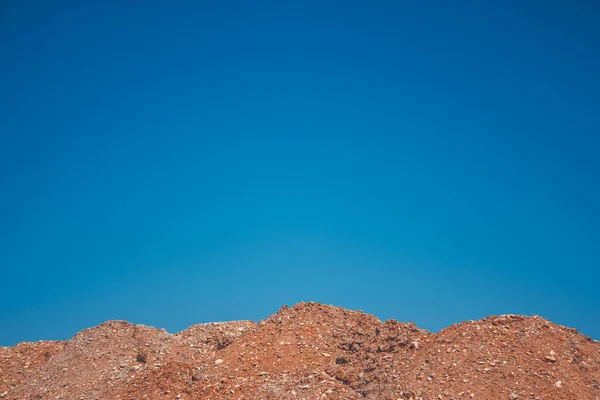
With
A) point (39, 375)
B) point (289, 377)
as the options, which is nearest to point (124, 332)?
point (39, 375)

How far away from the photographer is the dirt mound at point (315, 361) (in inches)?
629

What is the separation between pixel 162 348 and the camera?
22484 millimetres

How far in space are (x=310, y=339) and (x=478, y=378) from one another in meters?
6.99

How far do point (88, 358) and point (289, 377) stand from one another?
31.5ft

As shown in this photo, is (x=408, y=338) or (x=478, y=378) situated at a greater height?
(x=408, y=338)

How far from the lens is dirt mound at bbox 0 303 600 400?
15977 mm

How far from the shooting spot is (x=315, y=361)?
19.3m

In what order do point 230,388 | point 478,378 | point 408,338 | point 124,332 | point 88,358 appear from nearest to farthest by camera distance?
point 478,378, point 230,388, point 408,338, point 88,358, point 124,332

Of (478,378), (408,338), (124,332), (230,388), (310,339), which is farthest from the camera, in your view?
(124,332)

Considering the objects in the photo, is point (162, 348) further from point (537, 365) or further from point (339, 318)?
point (537, 365)

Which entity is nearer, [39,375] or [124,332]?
[39,375]

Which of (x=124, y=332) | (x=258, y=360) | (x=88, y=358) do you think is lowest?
(x=258, y=360)

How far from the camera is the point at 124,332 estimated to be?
23.7 meters

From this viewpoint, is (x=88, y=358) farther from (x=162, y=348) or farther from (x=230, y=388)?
(x=230, y=388)
